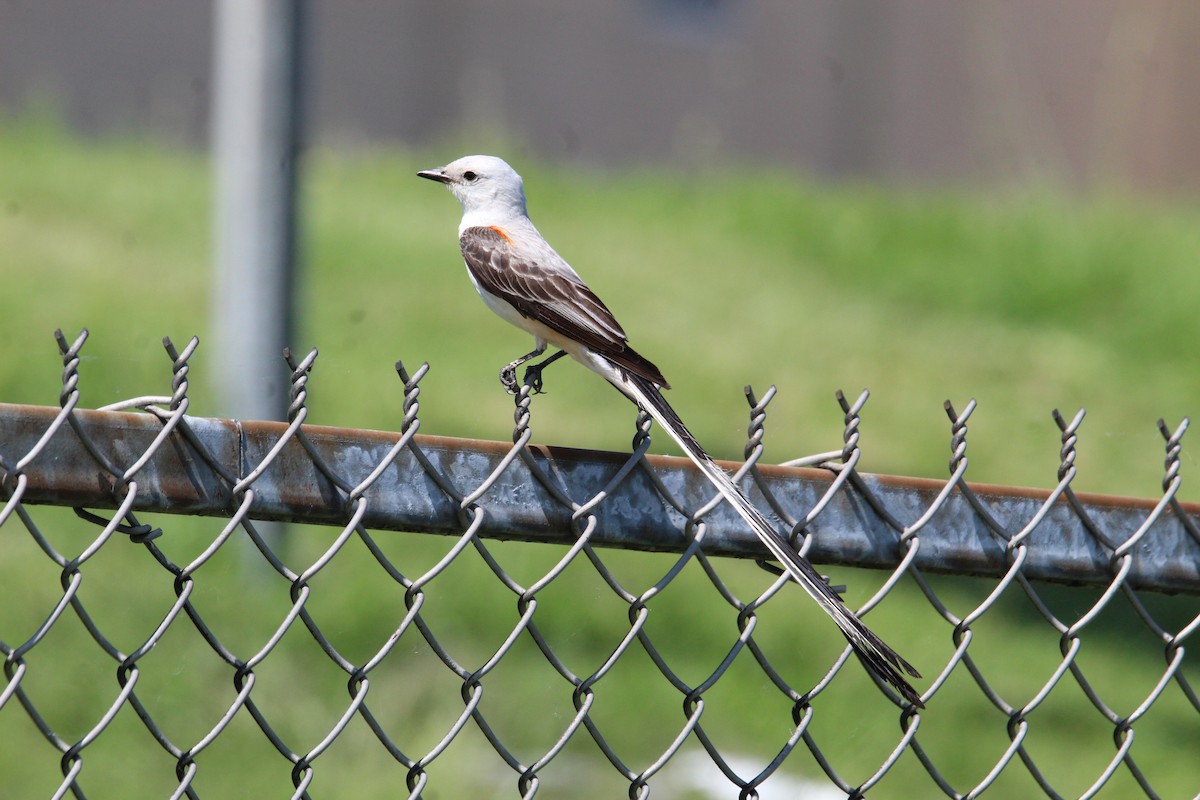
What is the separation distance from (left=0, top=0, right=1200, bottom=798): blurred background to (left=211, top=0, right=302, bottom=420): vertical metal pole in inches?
1.7

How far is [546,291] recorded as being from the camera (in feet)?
9.53

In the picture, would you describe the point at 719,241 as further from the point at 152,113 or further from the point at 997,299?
the point at 152,113

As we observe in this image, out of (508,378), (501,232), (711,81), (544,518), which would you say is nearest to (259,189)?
(501,232)

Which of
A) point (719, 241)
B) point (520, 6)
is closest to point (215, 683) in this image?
point (719, 241)

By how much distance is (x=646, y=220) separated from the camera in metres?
9.52

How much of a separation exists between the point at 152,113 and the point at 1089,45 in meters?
8.84

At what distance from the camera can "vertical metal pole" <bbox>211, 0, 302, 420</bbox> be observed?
5277mm

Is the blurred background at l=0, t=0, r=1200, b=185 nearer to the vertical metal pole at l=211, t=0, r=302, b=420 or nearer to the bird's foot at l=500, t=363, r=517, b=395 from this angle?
the vertical metal pole at l=211, t=0, r=302, b=420

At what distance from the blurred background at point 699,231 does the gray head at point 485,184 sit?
36.9 inches

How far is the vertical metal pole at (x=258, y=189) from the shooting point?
528cm

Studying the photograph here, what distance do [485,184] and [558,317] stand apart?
70 cm

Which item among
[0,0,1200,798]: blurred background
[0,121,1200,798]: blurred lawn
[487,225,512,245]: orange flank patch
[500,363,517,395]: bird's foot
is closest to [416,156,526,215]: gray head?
[487,225,512,245]: orange flank patch

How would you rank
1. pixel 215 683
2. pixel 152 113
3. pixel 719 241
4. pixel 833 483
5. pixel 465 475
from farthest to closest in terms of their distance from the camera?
pixel 152 113, pixel 719 241, pixel 215 683, pixel 833 483, pixel 465 475

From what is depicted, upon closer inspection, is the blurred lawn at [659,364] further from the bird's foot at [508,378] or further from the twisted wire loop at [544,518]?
the twisted wire loop at [544,518]
